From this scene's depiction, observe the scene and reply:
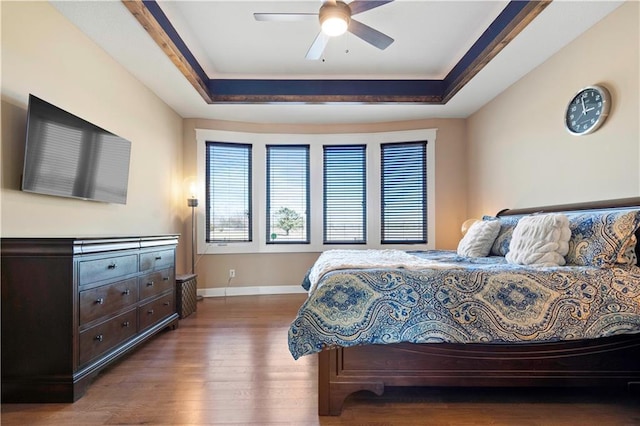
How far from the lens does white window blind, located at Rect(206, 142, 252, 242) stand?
4543mm

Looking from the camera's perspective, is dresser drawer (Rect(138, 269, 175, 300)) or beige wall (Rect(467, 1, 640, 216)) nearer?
beige wall (Rect(467, 1, 640, 216))

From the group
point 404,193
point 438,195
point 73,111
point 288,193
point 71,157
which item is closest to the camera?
point 71,157

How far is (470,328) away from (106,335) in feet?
7.51

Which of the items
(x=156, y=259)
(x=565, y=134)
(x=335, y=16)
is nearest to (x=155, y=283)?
(x=156, y=259)

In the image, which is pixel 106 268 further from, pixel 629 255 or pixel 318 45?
pixel 629 255

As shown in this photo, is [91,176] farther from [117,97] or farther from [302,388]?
[302,388]

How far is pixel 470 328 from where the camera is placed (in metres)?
1.68

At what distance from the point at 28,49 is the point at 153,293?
196 centimetres

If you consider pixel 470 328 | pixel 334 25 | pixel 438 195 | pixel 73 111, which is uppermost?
pixel 334 25

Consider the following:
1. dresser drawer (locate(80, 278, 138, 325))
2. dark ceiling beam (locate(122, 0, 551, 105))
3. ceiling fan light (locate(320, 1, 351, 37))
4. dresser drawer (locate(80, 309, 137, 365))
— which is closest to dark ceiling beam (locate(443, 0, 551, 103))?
dark ceiling beam (locate(122, 0, 551, 105))

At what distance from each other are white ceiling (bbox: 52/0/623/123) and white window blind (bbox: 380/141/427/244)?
0.60m

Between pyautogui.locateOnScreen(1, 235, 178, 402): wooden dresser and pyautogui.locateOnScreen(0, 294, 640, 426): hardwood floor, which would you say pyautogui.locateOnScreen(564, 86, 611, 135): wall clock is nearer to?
pyautogui.locateOnScreen(0, 294, 640, 426): hardwood floor

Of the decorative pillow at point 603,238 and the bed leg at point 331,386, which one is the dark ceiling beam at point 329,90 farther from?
A: the bed leg at point 331,386

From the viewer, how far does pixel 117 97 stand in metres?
2.96
